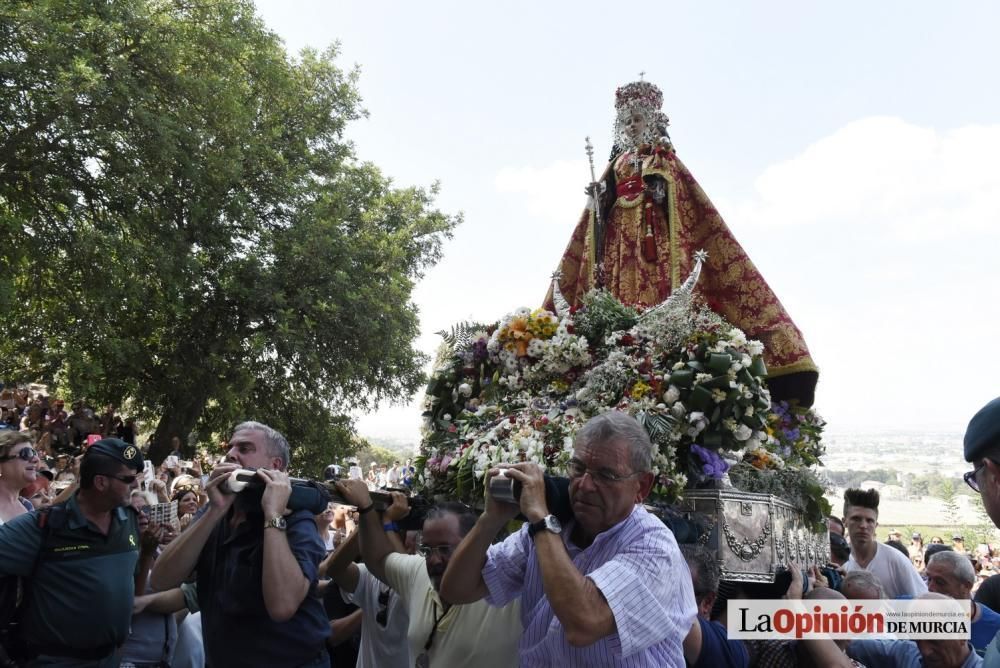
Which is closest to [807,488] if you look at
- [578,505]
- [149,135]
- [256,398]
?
[578,505]

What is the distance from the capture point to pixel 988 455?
1702mm

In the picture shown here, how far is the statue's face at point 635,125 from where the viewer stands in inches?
265

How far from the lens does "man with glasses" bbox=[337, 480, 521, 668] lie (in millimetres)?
3041

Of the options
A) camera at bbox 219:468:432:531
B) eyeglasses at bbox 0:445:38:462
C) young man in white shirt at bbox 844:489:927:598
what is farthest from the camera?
young man in white shirt at bbox 844:489:927:598

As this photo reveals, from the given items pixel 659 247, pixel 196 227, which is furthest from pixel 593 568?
pixel 196 227

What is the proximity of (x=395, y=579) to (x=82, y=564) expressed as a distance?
1.34m

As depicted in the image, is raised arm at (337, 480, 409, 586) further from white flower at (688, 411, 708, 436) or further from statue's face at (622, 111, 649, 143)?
statue's face at (622, 111, 649, 143)

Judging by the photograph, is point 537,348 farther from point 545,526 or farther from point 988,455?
point 988,455

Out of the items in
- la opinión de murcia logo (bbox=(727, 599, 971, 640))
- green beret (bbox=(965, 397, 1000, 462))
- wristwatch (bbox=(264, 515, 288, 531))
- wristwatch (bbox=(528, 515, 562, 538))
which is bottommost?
la opinión de murcia logo (bbox=(727, 599, 971, 640))

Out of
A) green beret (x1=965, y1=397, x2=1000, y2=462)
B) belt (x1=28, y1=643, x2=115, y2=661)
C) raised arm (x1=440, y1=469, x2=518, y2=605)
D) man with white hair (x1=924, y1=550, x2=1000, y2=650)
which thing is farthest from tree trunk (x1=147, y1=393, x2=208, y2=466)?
green beret (x1=965, y1=397, x2=1000, y2=462)

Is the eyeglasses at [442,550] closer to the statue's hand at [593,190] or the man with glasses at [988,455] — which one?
the man with glasses at [988,455]

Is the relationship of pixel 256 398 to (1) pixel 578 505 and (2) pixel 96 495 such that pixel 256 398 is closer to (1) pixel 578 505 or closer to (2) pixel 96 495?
(2) pixel 96 495

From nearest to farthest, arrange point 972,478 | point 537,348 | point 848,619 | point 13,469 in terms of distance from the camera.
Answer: point 972,478 → point 848,619 → point 13,469 → point 537,348

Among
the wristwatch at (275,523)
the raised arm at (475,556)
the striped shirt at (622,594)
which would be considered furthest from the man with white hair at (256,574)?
the striped shirt at (622,594)
